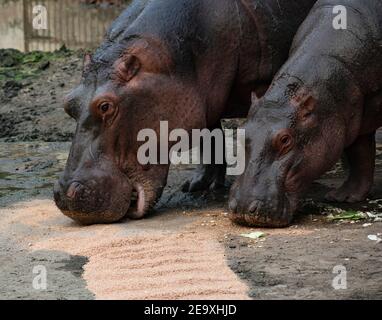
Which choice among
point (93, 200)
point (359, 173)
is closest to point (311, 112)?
point (359, 173)

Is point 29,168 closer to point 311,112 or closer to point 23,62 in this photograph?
point 311,112

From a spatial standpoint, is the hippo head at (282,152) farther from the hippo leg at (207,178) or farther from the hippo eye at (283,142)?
the hippo leg at (207,178)

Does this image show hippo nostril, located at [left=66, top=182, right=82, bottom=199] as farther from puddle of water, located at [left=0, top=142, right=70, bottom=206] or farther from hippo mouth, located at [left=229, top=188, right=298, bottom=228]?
puddle of water, located at [left=0, top=142, right=70, bottom=206]

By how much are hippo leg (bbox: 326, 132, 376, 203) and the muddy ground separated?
0.37ft

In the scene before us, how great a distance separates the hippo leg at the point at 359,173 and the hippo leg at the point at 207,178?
3.76 feet

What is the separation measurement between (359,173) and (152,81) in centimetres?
162

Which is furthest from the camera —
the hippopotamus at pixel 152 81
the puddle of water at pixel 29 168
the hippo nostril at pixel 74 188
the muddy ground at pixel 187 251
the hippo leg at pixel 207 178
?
the puddle of water at pixel 29 168

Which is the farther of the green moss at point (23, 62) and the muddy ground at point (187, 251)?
the green moss at point (23, 62)

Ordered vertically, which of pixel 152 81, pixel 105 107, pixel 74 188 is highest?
pixel 152 81

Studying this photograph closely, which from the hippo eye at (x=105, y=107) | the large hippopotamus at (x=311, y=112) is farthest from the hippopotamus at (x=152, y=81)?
the large hippopotamus at (x=311, y=112)

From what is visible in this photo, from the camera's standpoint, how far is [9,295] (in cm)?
541

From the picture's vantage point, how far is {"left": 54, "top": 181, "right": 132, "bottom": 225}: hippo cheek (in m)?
6.92

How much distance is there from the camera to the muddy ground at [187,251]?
534cm

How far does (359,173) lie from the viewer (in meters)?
7.48
